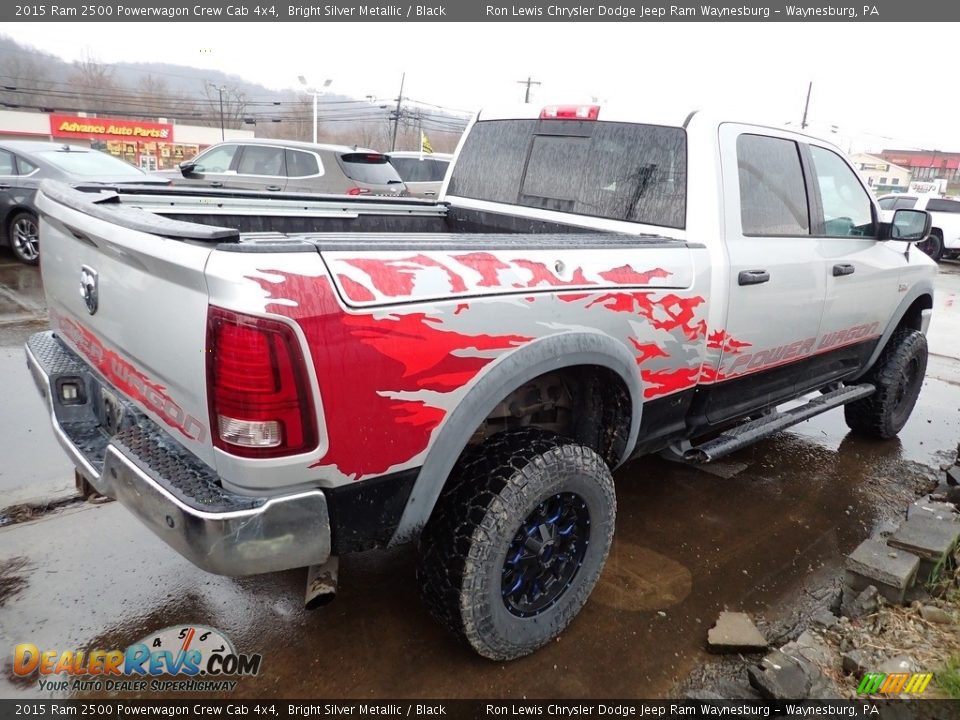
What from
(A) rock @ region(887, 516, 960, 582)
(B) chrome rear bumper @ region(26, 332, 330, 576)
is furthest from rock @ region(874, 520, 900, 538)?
(B) chrome rear bumper @ region(26, 332, 330, 576)

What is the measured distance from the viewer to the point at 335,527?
192 centimetres

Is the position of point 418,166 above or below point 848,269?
above

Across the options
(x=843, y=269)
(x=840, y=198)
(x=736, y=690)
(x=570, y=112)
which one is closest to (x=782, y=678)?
(x=736, y=690)

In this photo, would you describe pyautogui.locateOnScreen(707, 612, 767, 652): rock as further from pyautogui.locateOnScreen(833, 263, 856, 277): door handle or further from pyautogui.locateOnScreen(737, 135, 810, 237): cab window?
pyautogui.locateOnScreen(833, 263, 856, 277): door handle

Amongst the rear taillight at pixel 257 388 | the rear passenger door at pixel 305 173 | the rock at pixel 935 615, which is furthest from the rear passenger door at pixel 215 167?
the rock at pixel 935 615

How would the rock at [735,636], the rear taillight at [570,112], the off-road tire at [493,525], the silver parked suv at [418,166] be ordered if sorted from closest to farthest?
the off-road tire at [493,525] → the rock at [735,636] → the rear taillight at [570,112] → the silver parked suv at [418,166]

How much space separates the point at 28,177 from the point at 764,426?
907 centimetres

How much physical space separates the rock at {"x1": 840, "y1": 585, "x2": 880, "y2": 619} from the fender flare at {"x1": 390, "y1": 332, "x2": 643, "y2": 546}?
1662mm

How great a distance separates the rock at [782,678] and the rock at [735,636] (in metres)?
0.19

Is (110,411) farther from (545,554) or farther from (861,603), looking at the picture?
(861,603)

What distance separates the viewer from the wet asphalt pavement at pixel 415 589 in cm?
241

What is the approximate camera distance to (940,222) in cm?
1784

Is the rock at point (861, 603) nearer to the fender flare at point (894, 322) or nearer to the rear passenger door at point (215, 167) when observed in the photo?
the fender flare at point (894, 322)

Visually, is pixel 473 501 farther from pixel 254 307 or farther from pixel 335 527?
pixel 254 307
